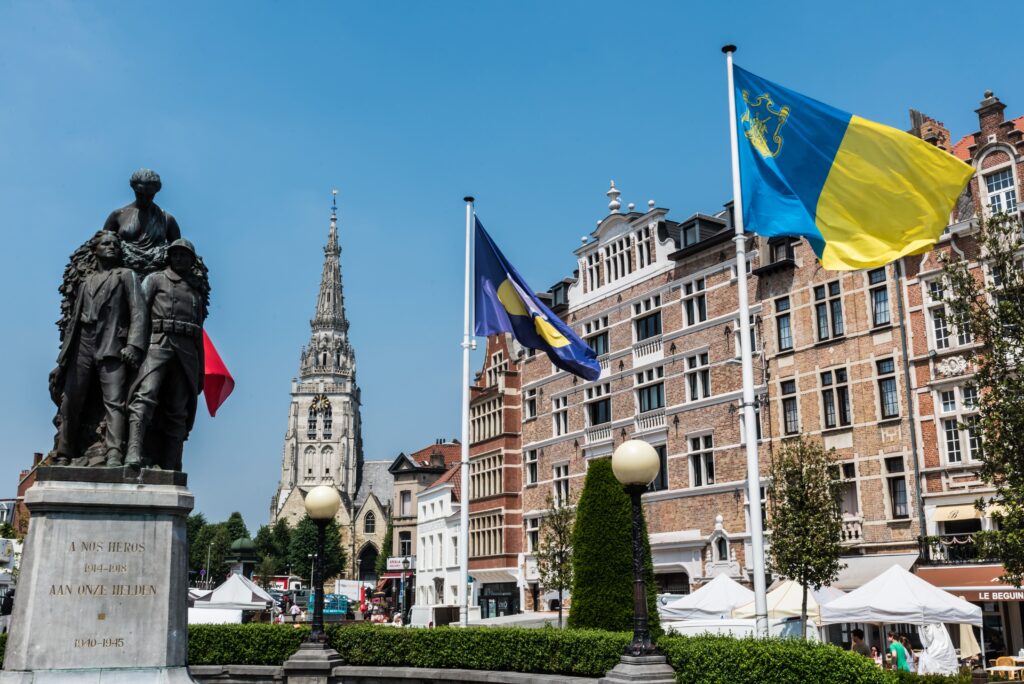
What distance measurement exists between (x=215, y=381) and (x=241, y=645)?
27.0ft

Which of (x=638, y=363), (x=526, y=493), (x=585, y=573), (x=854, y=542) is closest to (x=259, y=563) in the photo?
(x=526, y=493)

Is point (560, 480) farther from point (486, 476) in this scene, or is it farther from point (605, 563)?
point (605, 563)

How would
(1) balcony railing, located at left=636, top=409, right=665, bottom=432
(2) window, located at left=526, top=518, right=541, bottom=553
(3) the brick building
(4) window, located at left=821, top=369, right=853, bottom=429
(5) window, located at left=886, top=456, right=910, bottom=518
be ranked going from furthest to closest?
(2) window, located at left=526, top=518, right=541, bottom=553
(1) balcony railing, located at left=636, top=409, right=665, bottom=432
(4) window, located at left=821, top=369, right=853, bottom=429
(5) window, located at left=886, top=456, right=910, bottom=518
(3) the brick building

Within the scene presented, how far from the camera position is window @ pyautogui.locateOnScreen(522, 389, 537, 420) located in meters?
48.7

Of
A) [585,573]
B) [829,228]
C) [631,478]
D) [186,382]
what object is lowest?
[585,573]

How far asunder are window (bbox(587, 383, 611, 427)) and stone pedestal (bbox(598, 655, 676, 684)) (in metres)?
30.3

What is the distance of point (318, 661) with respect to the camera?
15516mm

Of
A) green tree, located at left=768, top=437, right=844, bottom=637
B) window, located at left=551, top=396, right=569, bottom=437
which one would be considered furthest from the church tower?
green tree, located at left=768, top=437, right=844, bottom=637

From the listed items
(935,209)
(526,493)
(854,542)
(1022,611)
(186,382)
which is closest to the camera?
(186,382)

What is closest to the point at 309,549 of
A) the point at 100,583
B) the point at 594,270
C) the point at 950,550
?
the point at 594,270

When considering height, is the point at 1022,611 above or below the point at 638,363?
below

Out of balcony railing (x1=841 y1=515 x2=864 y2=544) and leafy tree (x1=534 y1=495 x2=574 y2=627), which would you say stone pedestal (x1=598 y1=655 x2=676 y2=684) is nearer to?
balcony railing (x1=841 y1=515 x2=864 y2=544)

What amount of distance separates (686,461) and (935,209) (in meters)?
23.8

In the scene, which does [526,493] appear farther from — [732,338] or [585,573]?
[585,573]
